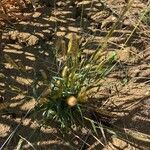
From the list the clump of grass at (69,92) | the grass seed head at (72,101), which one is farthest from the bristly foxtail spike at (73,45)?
the grass seed head at (72,101)

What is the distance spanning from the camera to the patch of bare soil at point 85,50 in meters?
1.90

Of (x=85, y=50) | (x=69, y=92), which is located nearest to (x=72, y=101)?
(x=69, y=92)

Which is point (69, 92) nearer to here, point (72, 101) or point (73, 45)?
point (72, 101)

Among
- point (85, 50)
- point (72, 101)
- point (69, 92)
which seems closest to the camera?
point (72, 101)

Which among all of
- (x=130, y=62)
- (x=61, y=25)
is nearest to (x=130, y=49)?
(x=130, y=62)

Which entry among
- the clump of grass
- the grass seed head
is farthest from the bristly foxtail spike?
the grass seed head

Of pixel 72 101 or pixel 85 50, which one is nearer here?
pixel 72 101

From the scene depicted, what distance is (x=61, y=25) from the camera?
8.18 ft

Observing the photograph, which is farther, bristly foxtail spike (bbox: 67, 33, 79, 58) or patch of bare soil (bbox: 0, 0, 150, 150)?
patch of bare soil (bbox: 0, 0, 150, 150)

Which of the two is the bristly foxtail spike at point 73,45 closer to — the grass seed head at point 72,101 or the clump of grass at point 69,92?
the clump of grass at point 69,92

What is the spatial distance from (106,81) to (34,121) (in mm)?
409

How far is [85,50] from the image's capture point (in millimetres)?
2311

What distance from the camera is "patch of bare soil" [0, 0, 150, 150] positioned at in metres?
1.90

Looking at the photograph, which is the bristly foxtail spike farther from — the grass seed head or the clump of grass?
the grass seed head
